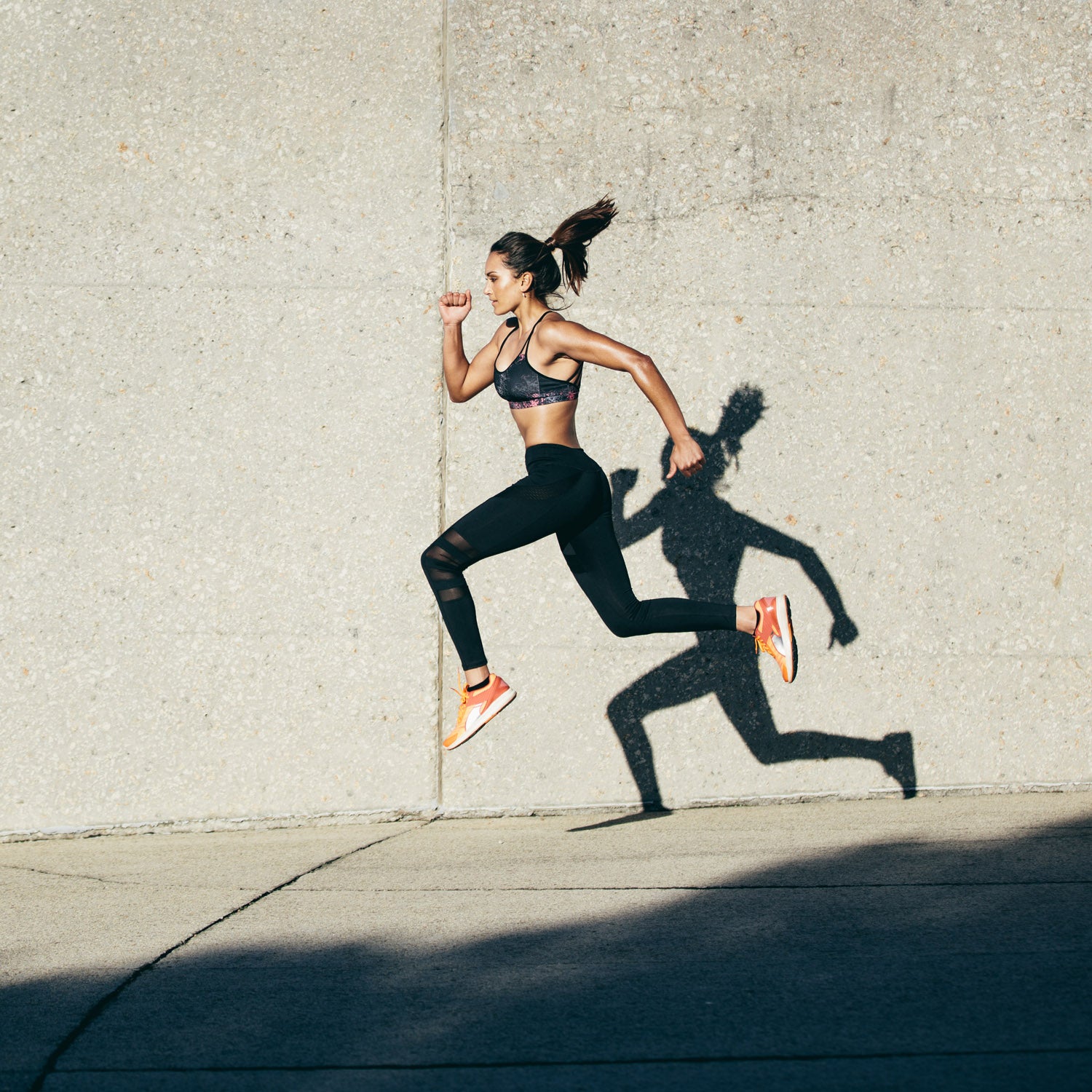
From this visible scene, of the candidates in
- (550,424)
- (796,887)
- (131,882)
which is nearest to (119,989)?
(131,882)

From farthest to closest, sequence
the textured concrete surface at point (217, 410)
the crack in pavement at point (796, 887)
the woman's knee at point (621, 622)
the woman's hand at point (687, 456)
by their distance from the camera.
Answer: the textured concrete surface at point (217, 410) → the woman's knee at point (621, 622) → the woman's hand at point (687, 456) → the crack in pavement at point (796, 887)

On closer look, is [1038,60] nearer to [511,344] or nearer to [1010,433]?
[1010,433]

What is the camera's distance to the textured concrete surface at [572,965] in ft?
7.11

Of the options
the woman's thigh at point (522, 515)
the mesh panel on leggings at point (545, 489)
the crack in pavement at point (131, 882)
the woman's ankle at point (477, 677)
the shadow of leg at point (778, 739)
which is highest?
the mesh panel on leggings at point (545, 489)

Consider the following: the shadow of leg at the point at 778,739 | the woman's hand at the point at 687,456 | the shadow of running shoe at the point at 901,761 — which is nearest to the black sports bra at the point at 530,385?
the woman's hand at the point at 687,456

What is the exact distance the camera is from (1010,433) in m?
4.98

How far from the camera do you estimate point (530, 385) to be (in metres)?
3.92

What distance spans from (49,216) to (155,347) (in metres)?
0.71

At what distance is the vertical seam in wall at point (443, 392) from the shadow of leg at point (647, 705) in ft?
2.47

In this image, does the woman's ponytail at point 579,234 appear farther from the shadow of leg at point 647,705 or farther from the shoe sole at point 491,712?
the shadow of leg at point 647,705

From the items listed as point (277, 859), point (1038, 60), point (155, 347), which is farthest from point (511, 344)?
point (1038, 60)

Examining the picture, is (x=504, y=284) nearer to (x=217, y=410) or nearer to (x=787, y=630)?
(x=217, y=410)

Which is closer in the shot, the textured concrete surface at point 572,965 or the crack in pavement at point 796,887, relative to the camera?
the textured concrete surface at point 572,965

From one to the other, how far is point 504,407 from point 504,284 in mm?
761
